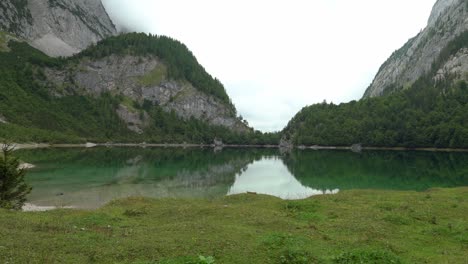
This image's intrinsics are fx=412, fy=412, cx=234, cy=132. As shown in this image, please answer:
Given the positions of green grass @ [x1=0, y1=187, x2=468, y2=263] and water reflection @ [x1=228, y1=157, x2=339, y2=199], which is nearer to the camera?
green grass @ [x1=0, y1=187, x2=468, y2=263]

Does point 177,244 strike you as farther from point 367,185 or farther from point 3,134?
point 3,134

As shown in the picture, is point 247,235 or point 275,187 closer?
point 247,235

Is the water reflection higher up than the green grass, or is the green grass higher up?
the green grass

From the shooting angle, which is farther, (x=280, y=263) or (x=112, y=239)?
(x=112, y=239)

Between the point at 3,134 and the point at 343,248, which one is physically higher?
the point at 3,134

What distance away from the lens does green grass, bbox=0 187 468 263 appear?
19.7m

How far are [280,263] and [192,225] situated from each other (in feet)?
29.7

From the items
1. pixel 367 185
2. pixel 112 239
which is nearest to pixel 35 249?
pixel 112 239

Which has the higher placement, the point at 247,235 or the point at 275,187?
the point at 247,235

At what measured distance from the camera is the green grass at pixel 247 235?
19.7 m

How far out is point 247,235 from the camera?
24.6m

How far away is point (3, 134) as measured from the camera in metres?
199

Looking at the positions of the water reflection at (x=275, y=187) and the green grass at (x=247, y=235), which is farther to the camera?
the water reflection at (x=275, y=187)

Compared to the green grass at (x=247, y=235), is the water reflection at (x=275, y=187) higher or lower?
lower
